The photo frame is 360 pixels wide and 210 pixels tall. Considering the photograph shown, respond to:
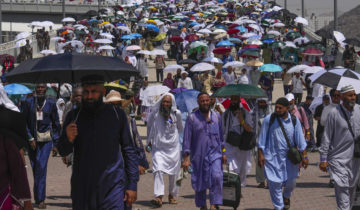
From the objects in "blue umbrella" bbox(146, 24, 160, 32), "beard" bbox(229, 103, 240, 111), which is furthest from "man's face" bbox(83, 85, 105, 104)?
"blue umbrella" bbox(146, 24, 160, 32)

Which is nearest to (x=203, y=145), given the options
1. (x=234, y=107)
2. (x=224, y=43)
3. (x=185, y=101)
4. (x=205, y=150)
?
(x=205, y=150)

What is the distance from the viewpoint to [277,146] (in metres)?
10.5

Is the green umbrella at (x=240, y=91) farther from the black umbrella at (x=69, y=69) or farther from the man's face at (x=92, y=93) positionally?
the man's face at (x=92, y=93)

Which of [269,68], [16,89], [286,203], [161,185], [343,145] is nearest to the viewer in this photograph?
[343,145]

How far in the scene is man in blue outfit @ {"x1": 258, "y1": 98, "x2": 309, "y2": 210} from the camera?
10.4m

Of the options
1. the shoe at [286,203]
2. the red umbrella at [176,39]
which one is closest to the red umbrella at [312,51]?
the red umbrella at [176,39]

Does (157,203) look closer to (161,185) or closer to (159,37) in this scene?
(161,185)

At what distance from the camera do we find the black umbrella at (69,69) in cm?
691

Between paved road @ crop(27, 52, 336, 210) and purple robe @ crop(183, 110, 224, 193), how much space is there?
881mm

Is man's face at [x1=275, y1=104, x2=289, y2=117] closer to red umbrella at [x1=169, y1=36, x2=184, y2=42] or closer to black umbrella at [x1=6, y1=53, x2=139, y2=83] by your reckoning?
black umbrella at [x1=6, y1=53, x2=139, y2=83]

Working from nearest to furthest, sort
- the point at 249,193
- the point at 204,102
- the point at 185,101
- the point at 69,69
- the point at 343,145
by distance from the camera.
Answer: the point at 69,69 < the point at 343,145 < the point at 204,102 < the point at 249,193 < the point at 185,101

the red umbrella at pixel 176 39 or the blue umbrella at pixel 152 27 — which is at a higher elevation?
the blue umbrella at pixel 152 27

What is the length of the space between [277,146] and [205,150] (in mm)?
866

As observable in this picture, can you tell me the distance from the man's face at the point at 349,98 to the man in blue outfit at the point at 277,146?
145cm
